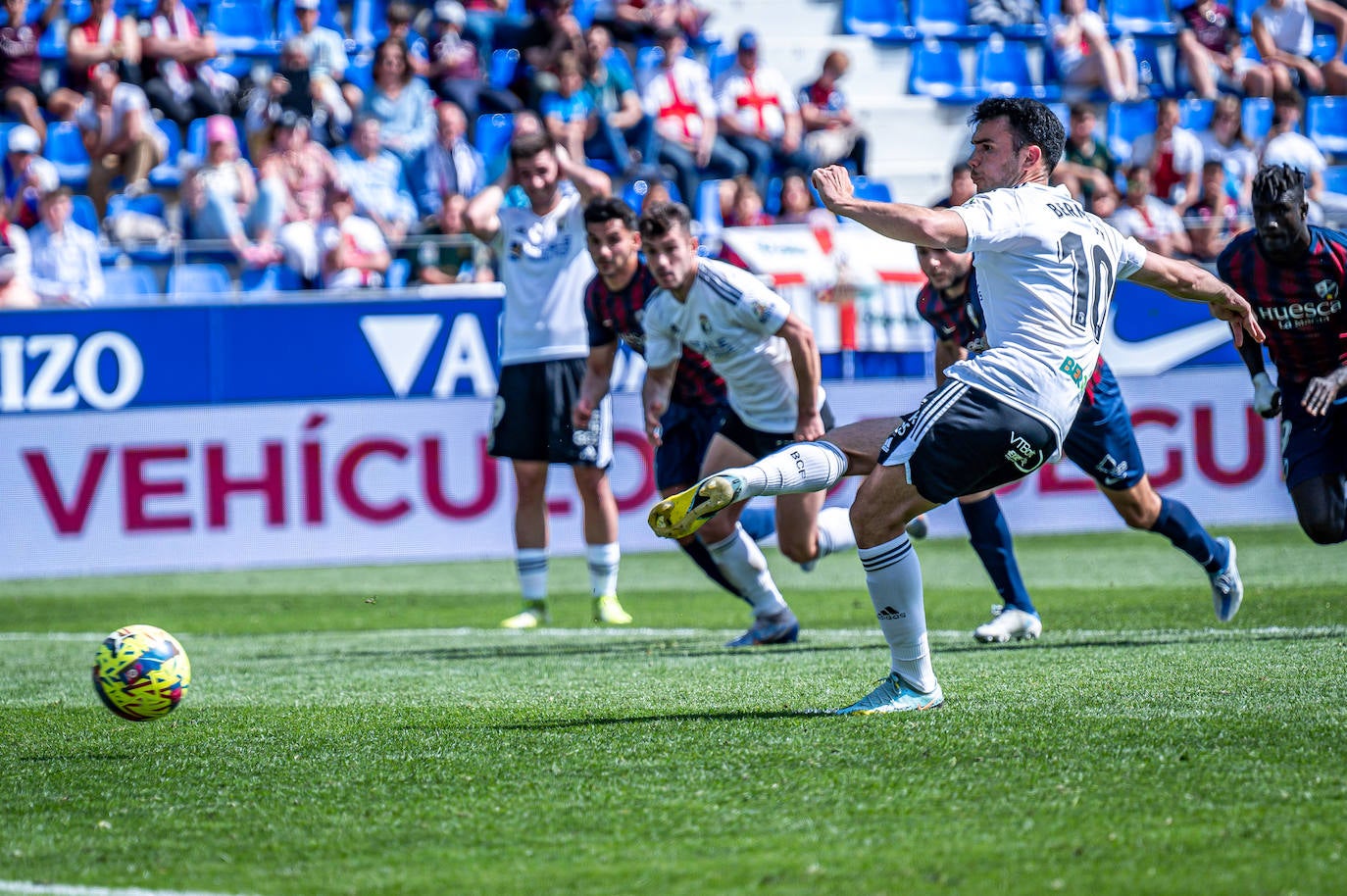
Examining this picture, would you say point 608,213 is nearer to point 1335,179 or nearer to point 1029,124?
point 1029,124

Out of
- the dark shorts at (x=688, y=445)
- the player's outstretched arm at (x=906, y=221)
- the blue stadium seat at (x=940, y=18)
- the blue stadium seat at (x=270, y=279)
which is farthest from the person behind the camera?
the blue stadium seat at (x=940, y=18)

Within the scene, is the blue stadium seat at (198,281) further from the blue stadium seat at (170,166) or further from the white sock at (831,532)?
the white sock at (831,532)

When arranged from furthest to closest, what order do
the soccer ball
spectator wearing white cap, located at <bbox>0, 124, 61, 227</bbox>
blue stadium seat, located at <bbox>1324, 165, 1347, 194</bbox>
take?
blue stadium seat, located at <bbox>1324, 165, 1347, 194</bbox>
spectator wearing white cap, located at <bbox>0, 124, 61, 227</bbox>
the soccer ball

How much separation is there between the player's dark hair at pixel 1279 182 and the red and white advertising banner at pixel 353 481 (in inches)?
253

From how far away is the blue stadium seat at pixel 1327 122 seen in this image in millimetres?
19266

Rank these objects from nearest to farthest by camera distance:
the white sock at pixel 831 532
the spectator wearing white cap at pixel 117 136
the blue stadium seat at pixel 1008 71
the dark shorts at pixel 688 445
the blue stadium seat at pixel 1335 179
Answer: the white sock at pixel 831 532 < the dark shorts at pixel 688 445 < the spectator wearing white cap at pixel 117 136 < the blue stadium seat at pixel 1335 179 < the blue stadium seat at pixel 1008 71

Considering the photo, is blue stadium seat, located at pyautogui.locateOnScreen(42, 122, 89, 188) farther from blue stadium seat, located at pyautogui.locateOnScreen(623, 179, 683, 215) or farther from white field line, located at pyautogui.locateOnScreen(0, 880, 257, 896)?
white field line, located at pyautogui.locateOnScreen(0, 880, 257, 896)

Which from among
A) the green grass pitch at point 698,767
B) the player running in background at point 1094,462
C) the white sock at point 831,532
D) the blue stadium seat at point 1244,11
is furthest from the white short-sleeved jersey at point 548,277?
the blue stadium seat at point 1244,11

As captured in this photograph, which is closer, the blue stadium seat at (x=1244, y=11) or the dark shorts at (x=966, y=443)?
the dark shorts at (x=966, y=443)

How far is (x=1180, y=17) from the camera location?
791 inches

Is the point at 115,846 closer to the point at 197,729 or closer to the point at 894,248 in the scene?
the point at 197,729

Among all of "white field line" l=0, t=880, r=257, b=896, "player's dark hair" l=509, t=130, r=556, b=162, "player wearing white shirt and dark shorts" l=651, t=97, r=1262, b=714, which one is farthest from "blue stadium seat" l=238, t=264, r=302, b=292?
Result: "white field line" l=0, t=880, r=257, b=896

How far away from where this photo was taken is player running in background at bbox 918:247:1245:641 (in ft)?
25.7

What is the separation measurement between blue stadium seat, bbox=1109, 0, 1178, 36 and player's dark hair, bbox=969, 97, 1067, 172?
16.0m
